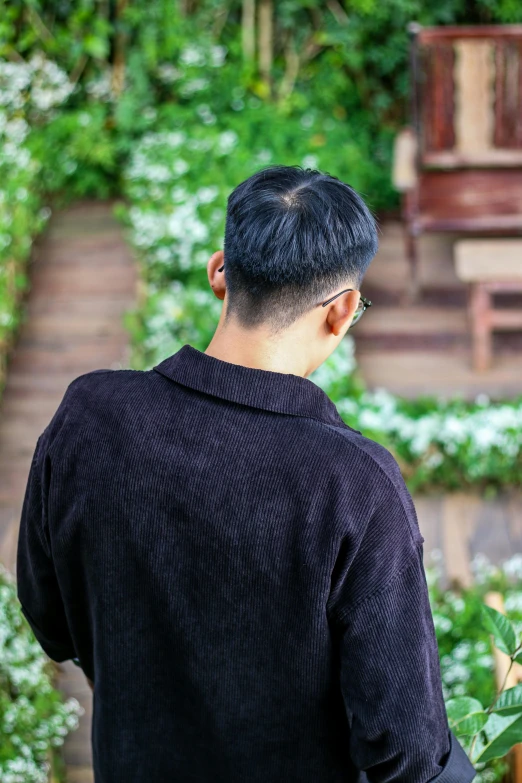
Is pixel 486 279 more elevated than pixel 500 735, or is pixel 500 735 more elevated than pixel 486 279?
pixel 486 279

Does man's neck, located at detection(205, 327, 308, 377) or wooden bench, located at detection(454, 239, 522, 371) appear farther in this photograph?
wooden bench, located at detection(454, 239, 522, 371)

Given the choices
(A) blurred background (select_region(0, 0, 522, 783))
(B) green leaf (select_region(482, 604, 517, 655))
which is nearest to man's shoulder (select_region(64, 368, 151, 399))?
(B) green leaf (select_region(482, 604, 517, 655))

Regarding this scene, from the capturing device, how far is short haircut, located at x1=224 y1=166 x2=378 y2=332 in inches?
36.1

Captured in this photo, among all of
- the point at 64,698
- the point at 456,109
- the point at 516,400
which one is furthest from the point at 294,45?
the point at 64,698

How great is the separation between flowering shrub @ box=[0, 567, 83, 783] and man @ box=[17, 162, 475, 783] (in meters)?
1.15

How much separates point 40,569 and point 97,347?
2.89m

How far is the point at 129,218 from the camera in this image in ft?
14.3

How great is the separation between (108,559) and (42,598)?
9.4 inches

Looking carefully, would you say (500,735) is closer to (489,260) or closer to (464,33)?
(489,260)

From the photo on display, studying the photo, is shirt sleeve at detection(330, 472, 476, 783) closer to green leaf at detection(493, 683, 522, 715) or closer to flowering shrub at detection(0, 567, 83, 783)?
green leaf at detection(493, 683, 522, 715)

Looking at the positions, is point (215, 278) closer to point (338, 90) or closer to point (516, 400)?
point (516, 400)

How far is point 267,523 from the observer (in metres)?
0.90

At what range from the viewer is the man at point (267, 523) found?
893mm

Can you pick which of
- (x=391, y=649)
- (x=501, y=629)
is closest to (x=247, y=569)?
(x=391, y=649)
